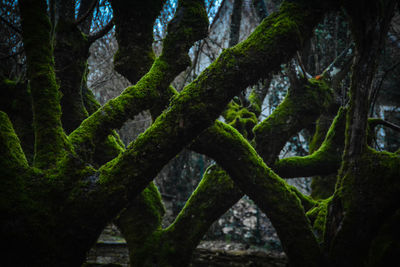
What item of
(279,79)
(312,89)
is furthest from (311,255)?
(279,79)

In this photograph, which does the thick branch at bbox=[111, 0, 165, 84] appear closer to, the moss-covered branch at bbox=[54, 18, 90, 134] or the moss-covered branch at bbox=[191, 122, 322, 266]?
the moss-covered branch at bbox=[54, 18, 90, 134]

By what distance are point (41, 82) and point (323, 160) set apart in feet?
14.4

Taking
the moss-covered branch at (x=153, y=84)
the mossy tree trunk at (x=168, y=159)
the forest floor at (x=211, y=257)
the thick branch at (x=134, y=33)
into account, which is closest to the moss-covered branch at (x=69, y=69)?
the mossy tree trunk at (x=168, y=159)

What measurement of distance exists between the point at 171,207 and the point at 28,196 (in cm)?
824

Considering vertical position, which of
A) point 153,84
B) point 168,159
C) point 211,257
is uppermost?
point 153,84

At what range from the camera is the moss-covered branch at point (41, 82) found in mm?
2414

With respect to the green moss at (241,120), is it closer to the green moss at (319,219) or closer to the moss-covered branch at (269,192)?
the moss-covered branch at (269,192)

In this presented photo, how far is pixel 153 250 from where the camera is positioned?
3.79 m

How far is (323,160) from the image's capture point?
15.1 ft

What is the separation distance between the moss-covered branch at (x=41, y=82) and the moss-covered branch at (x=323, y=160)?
3.57 meters

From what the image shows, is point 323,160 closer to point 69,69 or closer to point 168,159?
point 168,159

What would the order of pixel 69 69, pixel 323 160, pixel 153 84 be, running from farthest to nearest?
pixel 323 160, pixel 69 69, pixel 153 84

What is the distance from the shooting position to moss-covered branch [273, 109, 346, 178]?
459 cm

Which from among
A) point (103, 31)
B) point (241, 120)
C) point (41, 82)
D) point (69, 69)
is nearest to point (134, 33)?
point (103, 31)
